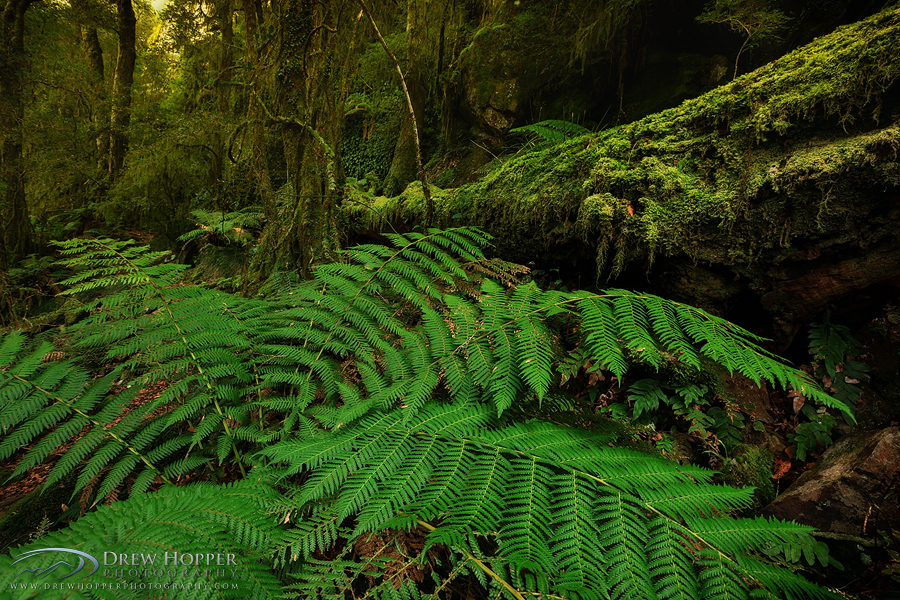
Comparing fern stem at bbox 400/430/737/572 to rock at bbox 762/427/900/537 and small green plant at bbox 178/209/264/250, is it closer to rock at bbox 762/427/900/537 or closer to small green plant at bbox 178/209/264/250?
rock at bbox 762/427/900/537

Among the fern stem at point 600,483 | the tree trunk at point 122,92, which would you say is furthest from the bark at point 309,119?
the tree trunk at point 122,92

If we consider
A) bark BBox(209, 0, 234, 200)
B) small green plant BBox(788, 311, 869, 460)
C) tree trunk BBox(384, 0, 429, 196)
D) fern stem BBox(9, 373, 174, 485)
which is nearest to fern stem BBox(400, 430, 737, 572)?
fern stem BBox(9, 373, 174, 485)

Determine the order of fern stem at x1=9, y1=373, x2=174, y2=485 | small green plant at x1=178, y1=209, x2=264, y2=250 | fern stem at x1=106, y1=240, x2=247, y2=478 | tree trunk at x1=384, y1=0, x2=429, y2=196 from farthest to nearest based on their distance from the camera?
tree trunk at x1=384, y1=0, x2=429, y2=196
small green plant at x1=178, y1=209, x2=264, y2=250
fern stem at x1=106, y1=240, x2=247, y2=478
fern stem at x1=9, y1=373, x2=174, y2=485

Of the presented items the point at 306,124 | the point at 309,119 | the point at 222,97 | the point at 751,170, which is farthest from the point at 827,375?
the point at 222,97

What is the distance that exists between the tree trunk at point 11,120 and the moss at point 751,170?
7783mm

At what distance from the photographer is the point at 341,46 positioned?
13.0 feet

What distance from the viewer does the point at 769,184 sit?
2100mm

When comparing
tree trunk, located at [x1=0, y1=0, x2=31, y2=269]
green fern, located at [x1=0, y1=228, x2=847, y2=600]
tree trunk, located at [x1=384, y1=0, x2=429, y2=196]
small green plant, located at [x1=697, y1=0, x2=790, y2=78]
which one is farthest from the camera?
tree trunk, located at [x1=384, y1=0, x2=429, y2=196]

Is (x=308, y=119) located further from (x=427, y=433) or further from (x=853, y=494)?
(x=853, y=494)

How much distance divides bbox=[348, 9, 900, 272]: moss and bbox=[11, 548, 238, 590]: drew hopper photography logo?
2497 mm

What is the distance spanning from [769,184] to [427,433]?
2.44 m

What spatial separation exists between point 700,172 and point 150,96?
1166 cm

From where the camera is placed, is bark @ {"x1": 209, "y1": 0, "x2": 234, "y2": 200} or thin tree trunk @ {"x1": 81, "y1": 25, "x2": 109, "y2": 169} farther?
thin tree trunk @ {"x1": 81, "y1": 25, "x2": 109, "y2": 169}

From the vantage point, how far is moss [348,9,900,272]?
194 cm
